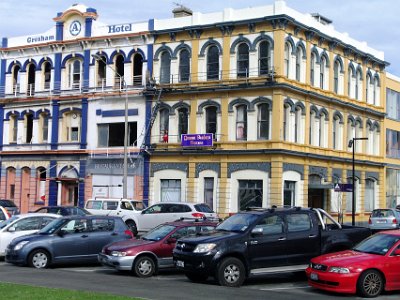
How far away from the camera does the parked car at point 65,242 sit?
2070 cm

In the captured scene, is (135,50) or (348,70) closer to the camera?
(135,50)

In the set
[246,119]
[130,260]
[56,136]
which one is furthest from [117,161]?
[130,260]

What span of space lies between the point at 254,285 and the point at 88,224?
627 centimetres

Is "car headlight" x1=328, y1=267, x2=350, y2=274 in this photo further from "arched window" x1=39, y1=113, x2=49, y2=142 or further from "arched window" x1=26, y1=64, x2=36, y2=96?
"arched window" x1=26, y1=64, x2=36, y2=96

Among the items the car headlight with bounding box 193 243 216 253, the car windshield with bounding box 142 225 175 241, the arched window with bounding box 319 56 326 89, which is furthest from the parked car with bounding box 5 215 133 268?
the arched window with bounding box 319 56 326 89

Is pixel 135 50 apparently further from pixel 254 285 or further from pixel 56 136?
pixel 254 285

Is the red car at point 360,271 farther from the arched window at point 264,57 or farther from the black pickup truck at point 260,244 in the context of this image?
the arched window at point 264,57

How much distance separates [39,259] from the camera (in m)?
20.7

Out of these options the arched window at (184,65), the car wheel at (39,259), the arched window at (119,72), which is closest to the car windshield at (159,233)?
the car wheel at (39,259)

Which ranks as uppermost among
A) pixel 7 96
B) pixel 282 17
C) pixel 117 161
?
pixel 282 17

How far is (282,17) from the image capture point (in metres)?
39.4

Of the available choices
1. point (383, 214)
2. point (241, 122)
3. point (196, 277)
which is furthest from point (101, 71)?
point (196, 277)

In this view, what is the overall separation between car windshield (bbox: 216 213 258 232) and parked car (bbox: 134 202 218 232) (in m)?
15.1

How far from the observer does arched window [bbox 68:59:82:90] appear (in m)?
47.4
